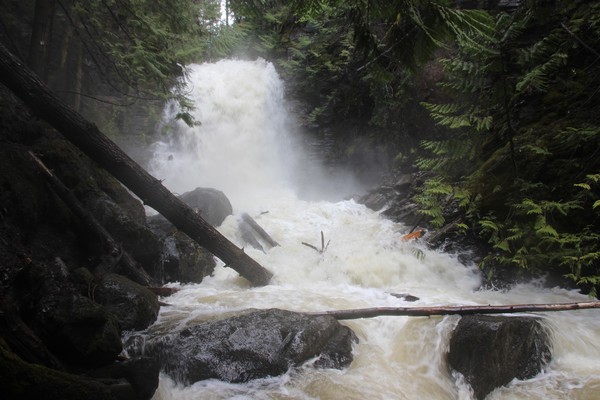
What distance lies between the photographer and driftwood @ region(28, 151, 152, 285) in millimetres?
6316

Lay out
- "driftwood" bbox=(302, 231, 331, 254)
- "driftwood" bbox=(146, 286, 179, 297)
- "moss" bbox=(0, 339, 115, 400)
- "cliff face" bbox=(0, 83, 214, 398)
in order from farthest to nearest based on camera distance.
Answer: "driftwood" bbox=(302, 231, 331, 254), "driftwood" bbox=(146, 286, 179, 297), "cliff face" bbox=(0, 83, 214, 398), "moss" bbox=(0, 339, 115, 400)

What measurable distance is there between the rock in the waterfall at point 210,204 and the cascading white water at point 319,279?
0.33 m

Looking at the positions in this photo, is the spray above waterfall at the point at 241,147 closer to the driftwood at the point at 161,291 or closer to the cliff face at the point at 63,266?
the cliff face at the point at 63,266

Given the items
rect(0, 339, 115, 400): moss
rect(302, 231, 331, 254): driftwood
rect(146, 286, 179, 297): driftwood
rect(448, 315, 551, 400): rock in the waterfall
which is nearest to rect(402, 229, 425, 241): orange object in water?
rect(302, 231, 331, 254): driftwood

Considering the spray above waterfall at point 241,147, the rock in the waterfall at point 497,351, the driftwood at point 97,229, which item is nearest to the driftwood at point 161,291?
the driftwood at point 97,229

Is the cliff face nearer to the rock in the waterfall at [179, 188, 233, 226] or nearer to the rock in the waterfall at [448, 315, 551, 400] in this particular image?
the rock in the waterfall at [179, 188, 233, 226]

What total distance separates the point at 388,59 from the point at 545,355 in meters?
4.13

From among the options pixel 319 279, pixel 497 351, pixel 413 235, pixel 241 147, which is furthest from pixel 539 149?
pixel 241 147

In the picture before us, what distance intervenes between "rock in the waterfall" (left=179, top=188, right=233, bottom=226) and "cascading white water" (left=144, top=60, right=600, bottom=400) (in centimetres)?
33

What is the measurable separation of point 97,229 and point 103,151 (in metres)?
1.44

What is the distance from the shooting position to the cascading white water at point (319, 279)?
4.18 metres

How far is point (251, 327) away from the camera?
4695 millimetres

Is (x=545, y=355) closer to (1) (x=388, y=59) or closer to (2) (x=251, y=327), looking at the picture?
(2) (x=251, y=327)

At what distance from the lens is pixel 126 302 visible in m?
5.13
